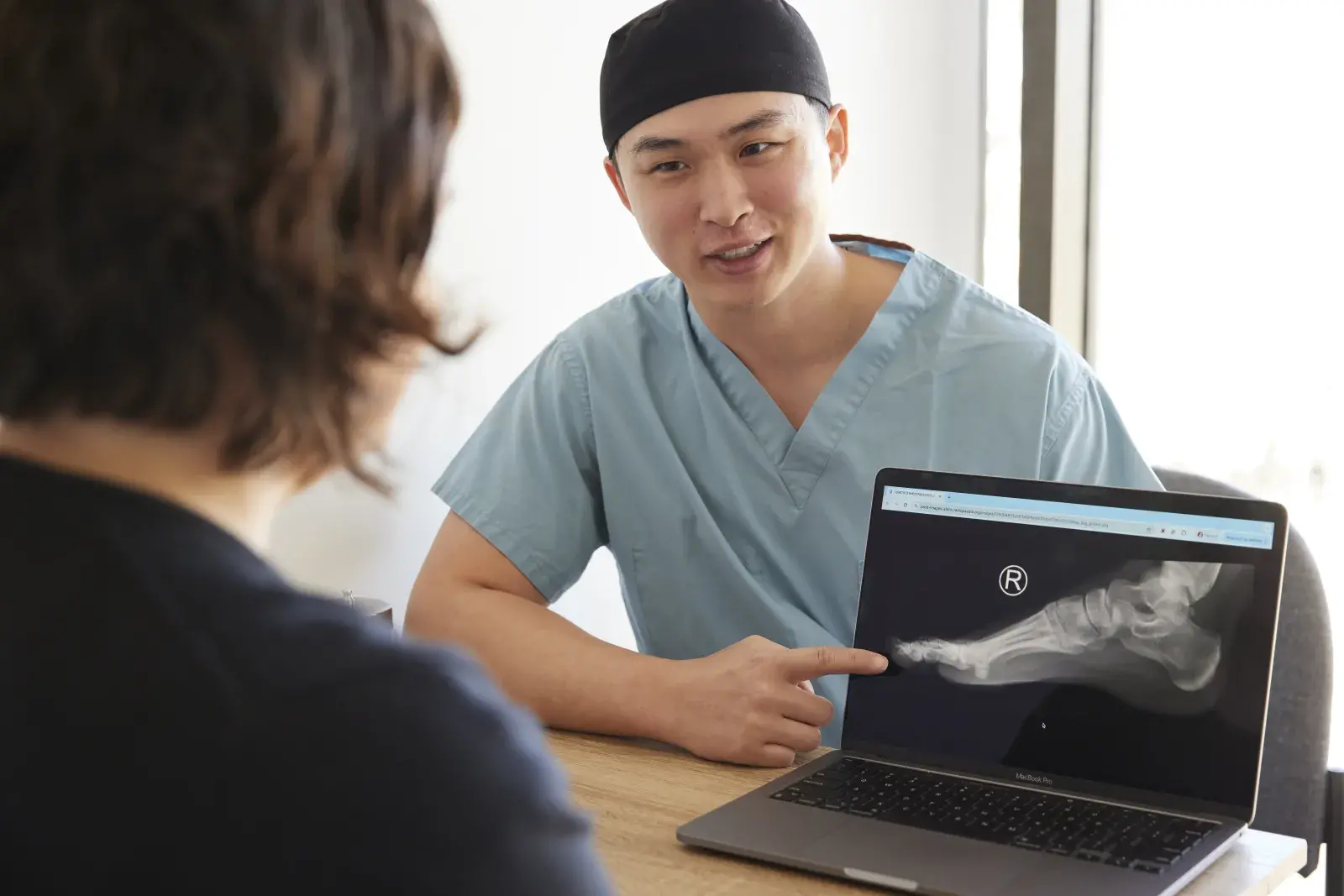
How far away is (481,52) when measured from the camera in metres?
1.69

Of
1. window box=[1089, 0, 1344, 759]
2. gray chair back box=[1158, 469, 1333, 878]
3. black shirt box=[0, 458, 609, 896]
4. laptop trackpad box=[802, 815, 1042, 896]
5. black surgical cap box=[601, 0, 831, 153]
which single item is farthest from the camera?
window box=[1089, 0, 1344, 759]

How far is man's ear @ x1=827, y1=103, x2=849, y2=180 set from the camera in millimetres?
1542

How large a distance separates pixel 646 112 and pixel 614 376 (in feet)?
0.91

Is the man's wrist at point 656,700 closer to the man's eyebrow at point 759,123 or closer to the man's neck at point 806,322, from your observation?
the man's neck at point 806,322

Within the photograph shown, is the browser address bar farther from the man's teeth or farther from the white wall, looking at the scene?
the white wall

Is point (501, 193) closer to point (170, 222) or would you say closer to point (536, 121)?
point (536, 121)

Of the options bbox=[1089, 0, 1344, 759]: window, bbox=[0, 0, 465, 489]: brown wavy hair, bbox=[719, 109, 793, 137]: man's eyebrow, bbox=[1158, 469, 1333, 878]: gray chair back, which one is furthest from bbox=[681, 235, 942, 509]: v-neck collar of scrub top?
bbox=[1089, 0, 1344, 759]: window

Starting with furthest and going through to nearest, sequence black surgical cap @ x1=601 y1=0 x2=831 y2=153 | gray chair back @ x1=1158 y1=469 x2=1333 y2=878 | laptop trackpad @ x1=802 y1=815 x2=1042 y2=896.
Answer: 1. black surgical cap @ x1=601 y1=0 x2=831 y2=153
2. gray chair back @ x1=1158 y1=469 x2=1333 y2=878
3. laptop trackpad @ x1=802 y1=815 x2=1042 y2=896

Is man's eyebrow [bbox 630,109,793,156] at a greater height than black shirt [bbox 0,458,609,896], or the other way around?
man's eyebrow [bbox 630,109,793,156]

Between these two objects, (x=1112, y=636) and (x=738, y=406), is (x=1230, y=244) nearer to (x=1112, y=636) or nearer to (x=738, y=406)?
(x=738, y=406)

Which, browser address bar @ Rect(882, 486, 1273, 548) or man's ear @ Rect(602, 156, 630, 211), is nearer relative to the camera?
browser address bar @ Rect(882, 486, 1273, 548)

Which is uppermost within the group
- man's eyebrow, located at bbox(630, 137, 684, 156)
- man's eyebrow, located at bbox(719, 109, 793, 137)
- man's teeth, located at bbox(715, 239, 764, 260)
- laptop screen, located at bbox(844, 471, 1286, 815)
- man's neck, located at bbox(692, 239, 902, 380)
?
man's eyebrow, located at bbox(719, 109, 793, 137)

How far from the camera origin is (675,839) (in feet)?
3.22

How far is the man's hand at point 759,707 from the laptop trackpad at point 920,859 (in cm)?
17
